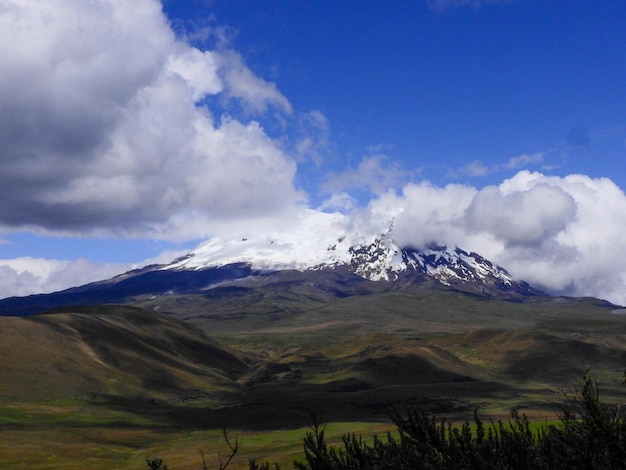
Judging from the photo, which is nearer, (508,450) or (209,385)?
(508,450)

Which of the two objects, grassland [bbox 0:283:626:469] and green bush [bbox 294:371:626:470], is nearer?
green bush [bbox 294:371:626:470]

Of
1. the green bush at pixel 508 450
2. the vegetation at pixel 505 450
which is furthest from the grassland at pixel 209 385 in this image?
the vegetation at pixel 505 450

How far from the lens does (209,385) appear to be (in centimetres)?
13762

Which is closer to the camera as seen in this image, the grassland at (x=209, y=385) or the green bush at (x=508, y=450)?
the green bush at (x=508, y=450)

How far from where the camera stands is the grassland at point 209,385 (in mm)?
78375

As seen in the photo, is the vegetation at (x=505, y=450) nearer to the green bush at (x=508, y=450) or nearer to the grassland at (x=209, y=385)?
the green bush at (x=508, y=450)

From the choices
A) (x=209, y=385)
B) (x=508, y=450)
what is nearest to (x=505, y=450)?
(x=508, y=450)

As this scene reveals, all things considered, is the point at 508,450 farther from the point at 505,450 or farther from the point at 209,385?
the point at 209,385

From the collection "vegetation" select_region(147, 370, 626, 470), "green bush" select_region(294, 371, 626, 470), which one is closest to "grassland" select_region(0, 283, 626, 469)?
"green bush" select_region(294, 371, 626, 470)

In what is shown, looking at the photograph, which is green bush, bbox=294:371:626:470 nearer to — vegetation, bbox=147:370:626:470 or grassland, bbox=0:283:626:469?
vegetation, bbox=147:370:626:470

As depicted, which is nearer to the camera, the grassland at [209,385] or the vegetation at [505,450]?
the vegetation at [505,450]

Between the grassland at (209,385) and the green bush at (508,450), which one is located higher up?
the green bush at (508,450)

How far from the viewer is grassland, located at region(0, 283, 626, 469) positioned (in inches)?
3086

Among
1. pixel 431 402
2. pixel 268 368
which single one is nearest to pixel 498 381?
pixel 431 402
